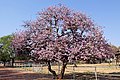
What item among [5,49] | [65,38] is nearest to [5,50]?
[5,49]

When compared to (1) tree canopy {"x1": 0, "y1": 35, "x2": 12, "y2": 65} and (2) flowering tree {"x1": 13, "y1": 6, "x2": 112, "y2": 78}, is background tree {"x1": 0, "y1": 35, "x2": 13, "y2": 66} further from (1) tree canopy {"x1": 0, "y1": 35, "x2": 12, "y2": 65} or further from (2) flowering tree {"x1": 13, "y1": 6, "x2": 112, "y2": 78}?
(2) flowering tree {"x1": 13, "y1": 6, "x2": 112, "y2": 78}

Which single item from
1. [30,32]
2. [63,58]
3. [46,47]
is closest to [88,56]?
[63,58]

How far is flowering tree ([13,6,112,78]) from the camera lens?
79.9 feet

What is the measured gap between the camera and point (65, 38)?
25.0 metres

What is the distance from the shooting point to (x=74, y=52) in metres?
24.1

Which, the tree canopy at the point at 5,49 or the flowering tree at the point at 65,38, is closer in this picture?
the flowering tree at the point at 65,38

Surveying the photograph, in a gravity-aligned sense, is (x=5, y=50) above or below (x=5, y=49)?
below

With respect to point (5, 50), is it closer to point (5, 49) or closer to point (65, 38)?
point (5, 49)

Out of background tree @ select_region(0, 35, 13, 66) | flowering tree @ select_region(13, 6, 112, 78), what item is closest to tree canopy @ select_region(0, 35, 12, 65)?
background tree @ select_region(0, 35, 13, 66)

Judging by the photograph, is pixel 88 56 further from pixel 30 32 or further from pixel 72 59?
pixel 30 32

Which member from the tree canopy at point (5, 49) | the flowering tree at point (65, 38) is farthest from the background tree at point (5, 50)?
the flowering tree at point (65, 38)

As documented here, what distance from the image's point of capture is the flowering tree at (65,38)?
24.4 meters

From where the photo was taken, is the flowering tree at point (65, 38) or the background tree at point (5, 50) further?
the background tree at point (5, 50)

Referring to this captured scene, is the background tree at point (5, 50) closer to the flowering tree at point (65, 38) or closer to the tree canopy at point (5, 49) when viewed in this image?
the tree canopy at point (5, 49)
